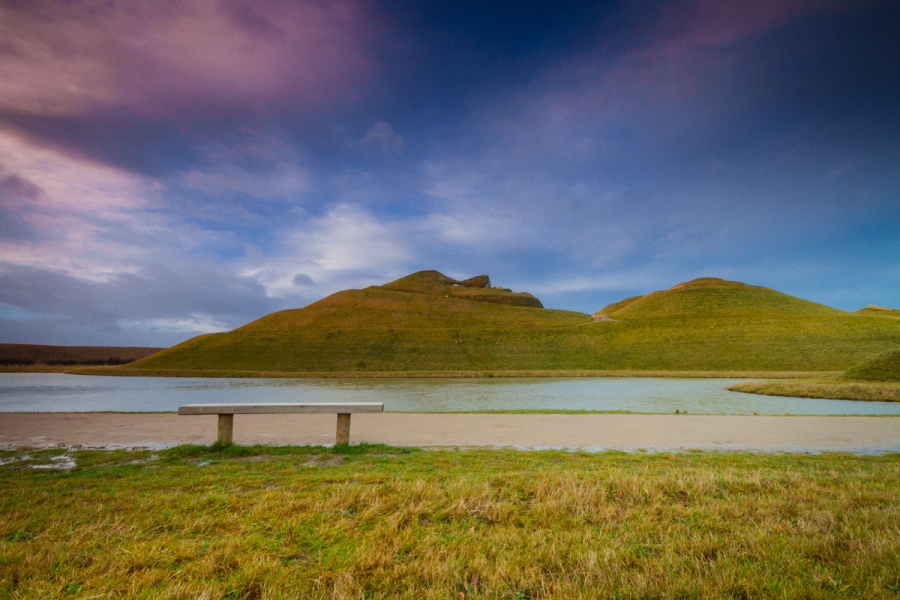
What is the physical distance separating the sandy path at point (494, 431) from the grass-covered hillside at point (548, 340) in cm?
5939

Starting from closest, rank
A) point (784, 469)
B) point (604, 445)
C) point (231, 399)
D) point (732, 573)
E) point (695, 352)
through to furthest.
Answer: point (732, 573)
point (784, 469)
point (604, 445)
point (231, 399)
point (695, 352)

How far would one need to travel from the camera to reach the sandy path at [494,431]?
11734mm

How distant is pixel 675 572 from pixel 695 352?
3396 inches

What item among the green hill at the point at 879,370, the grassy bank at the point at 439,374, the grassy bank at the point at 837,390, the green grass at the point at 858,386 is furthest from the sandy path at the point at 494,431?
the grassy bank at the point at 439,374

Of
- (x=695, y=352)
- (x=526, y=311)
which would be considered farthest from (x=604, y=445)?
(x=526, y=311)

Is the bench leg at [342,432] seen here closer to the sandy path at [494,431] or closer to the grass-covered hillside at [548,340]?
the sandy path at [494,431]

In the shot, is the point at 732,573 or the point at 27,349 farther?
the point at 27,349

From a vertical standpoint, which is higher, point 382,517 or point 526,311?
point 526,311

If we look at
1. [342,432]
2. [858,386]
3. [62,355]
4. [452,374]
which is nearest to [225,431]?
[342,432]

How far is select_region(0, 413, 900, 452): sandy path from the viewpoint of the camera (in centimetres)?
1173

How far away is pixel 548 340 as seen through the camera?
3654 inches

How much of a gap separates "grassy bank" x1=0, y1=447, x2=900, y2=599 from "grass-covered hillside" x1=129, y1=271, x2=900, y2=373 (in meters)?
68.8

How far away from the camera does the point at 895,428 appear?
1460 cm

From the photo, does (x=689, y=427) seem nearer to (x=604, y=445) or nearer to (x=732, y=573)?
(x=604, y=445)
